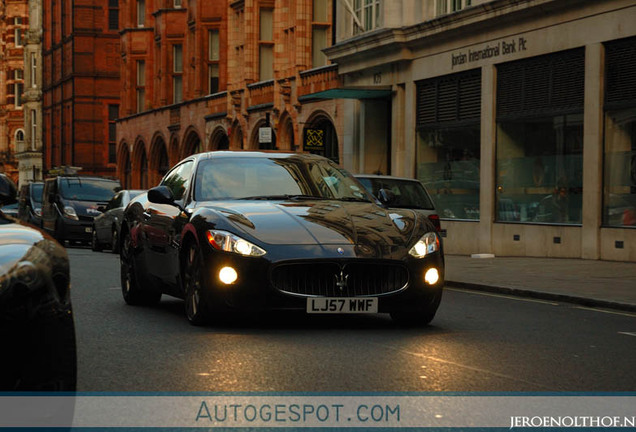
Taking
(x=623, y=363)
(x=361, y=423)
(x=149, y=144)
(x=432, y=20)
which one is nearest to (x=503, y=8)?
(x=432, y=20)

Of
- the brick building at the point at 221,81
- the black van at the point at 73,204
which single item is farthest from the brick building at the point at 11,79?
the black van at the point at 73,204

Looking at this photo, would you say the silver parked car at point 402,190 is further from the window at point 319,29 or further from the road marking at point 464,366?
the window at point 319,29

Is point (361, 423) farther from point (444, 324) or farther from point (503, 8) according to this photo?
point (503, 8)

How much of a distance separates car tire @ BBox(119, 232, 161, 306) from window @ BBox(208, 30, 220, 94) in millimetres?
36688

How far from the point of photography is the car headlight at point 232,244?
8.93 meters

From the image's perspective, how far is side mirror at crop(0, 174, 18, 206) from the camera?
17.9 feet

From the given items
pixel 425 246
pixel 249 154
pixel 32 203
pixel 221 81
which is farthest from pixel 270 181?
pixel 221 81

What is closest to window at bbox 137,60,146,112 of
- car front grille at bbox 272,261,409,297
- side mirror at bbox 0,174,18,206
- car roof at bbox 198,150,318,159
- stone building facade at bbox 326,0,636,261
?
stone building facade at bbox 326,0,636,261

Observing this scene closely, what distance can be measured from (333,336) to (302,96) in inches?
1038

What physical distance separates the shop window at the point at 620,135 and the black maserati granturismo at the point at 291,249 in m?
11.1

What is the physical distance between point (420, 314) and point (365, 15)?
22768 mm

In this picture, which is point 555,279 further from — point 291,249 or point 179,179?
point 291,249

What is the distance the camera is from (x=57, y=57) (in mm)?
82625

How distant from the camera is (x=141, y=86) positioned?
57688mm
